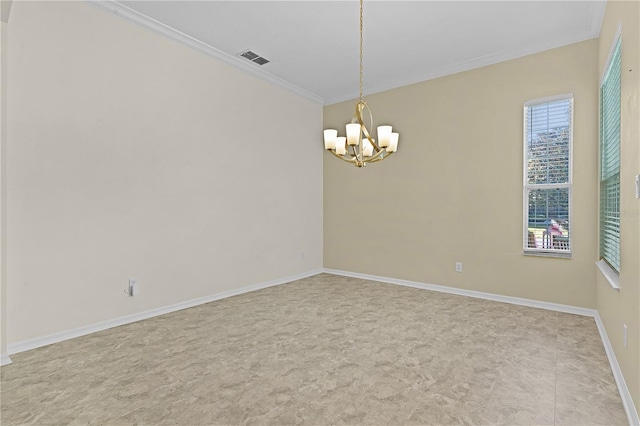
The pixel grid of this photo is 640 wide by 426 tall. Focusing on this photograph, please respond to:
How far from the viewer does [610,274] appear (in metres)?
2.61

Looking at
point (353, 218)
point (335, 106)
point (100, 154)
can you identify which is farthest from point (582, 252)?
point (100, 154)

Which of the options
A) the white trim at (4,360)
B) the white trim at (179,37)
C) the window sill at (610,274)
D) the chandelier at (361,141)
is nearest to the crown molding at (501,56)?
the white trim at (179,37)

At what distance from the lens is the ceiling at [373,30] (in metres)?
3.04

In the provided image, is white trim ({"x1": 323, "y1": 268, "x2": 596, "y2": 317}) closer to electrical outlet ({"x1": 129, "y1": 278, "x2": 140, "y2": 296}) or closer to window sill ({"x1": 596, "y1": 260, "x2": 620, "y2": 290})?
window sill ({"x1": 596, "y1": 260, "x2": 620, "y2": 290})

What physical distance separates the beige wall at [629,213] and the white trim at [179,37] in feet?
12.0

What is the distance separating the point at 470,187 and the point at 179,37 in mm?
3844

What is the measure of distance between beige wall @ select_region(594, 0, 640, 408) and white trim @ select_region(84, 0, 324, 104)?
3.66 meters

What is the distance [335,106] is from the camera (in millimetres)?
5574

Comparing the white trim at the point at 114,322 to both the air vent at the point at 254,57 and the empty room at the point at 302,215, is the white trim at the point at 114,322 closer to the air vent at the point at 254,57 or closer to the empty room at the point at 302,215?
the empty room at the point at 302,215

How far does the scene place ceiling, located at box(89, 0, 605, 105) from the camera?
3.04 metres

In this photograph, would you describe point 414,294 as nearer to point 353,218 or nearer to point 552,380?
point 353,218

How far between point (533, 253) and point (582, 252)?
0.45 m

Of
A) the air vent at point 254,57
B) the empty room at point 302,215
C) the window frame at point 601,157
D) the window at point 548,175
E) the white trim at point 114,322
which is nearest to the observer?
the empty room at point 302,215

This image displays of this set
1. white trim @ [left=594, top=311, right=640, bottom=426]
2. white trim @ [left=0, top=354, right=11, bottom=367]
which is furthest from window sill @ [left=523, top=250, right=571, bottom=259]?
white trim @ [left=0, top=354, right=11, bottom=367]
